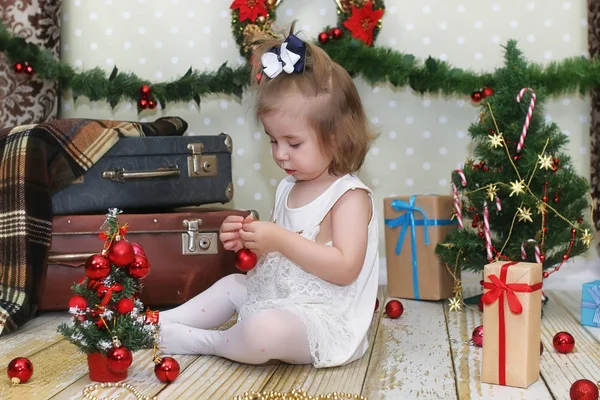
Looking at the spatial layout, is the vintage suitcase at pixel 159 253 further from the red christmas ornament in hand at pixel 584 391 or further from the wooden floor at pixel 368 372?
the red christmas ornament in hand at pixel 584 391

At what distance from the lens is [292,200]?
1.76m

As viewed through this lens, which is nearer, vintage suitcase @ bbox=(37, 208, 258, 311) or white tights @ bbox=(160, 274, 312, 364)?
white tights @ bbox=(160, 274, 312, 364)

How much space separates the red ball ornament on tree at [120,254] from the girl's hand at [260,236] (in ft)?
0.88

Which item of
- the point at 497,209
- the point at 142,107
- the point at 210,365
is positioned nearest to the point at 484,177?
the point at 497,209

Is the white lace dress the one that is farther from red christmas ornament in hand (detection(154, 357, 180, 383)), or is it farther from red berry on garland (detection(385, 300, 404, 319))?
red berry on garland (detection(385, 300, 404, 319))

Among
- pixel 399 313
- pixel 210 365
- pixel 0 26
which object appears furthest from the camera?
pixel 0 26

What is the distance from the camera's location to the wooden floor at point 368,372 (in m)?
1.39

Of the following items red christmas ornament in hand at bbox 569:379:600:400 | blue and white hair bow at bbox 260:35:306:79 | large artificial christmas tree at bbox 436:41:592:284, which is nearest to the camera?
red christmas ornament in hand at bbox 569:379:600:400

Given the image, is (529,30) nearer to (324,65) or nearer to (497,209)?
(497,209)

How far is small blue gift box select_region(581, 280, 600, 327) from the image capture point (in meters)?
1.94

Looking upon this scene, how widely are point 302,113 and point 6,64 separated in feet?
4.94

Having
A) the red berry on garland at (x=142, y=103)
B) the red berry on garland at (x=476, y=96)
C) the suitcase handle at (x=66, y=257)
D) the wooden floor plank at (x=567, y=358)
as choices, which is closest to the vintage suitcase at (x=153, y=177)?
the suitcase handle at (x=66, y=257)

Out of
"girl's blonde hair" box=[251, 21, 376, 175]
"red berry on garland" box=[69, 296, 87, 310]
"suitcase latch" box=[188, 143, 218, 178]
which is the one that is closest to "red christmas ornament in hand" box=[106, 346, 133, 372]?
"red berry on garland" box=[69, 296, 87, 310]

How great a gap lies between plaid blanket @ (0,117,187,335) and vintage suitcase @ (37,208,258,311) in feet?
0.24
